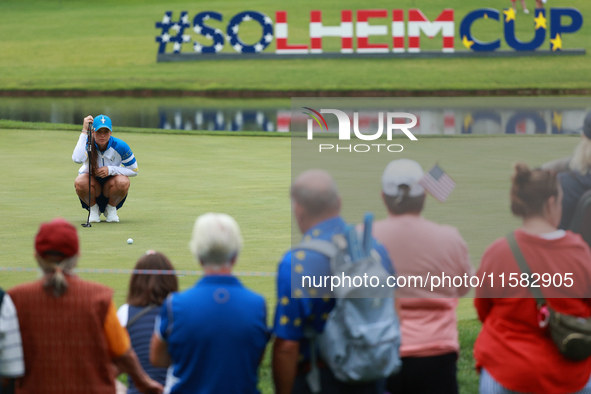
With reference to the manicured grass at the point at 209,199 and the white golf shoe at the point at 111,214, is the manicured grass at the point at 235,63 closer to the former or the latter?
the manicured grass at the point at 209,199

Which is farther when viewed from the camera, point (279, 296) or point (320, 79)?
point (320, 79)

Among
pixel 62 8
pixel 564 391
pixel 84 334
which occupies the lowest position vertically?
pixel 564 391

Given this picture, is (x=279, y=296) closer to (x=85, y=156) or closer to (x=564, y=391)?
(x=564, y=391)

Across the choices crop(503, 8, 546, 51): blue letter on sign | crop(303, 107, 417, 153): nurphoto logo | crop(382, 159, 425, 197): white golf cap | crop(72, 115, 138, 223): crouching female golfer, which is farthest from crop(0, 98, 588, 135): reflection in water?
crop(382, 159, 425, 197): white golf cap

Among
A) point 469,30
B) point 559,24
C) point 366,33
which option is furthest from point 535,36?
point 366,33

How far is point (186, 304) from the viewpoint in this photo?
382 centimetres

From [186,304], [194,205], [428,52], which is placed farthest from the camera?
[428,52]

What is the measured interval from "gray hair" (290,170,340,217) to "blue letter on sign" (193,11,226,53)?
41.0 m

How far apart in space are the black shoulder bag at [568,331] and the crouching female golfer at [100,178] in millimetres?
7348

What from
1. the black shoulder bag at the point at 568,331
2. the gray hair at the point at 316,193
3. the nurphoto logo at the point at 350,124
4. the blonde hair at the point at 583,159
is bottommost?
the black shoulder bag at the point at 568,331

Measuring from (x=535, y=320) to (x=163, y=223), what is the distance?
687 centimetres

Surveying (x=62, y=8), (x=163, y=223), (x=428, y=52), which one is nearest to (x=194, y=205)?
(x=163, y=223)

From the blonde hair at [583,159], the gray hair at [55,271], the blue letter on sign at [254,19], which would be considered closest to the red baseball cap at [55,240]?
the gray hair at [55,271]

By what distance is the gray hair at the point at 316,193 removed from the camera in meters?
4.01
